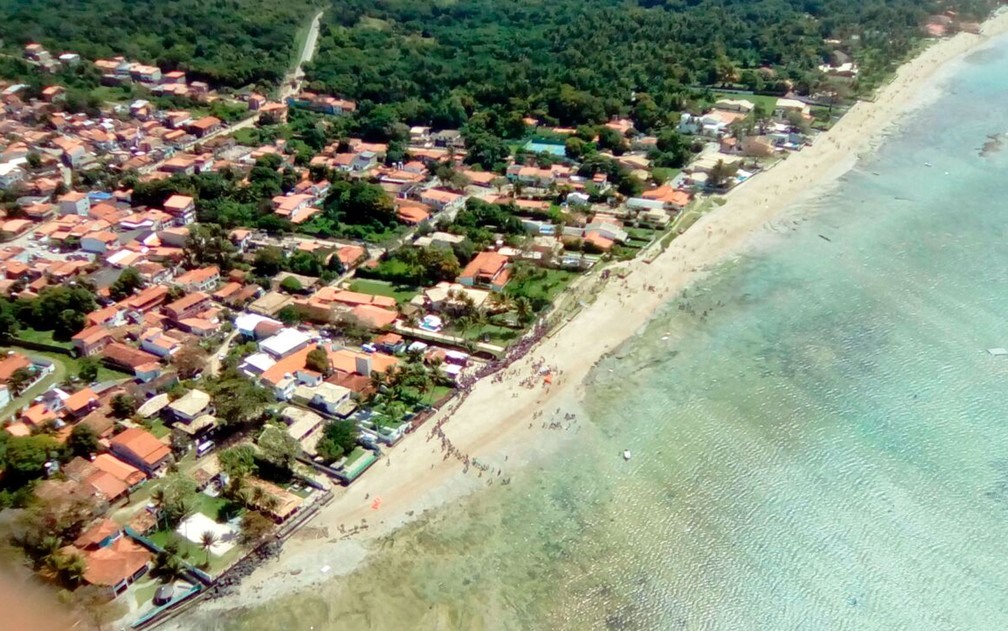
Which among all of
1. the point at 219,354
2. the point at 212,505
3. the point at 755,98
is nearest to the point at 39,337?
the point at 219,354

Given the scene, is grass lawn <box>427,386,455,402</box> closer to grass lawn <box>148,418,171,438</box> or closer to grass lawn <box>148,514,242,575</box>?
grass lawn <box>148,514,242,575</box>

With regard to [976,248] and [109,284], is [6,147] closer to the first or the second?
[109,284]

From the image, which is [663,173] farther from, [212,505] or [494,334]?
[212,505]

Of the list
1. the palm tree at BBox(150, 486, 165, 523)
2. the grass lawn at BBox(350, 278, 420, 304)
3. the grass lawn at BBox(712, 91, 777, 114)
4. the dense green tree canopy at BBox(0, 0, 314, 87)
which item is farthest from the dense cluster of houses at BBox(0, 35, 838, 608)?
the dense green tree canopy at BBox(0, 0, 314, 87)

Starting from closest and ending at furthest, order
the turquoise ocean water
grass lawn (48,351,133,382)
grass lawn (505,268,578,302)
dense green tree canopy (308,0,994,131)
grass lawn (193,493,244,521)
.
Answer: the turquoise ocean water → grass lawn (193,493,244,521) → grass lawn (48,351,133,382) → grass lawn (505,268,578,302) → dense green tree canopy (308,0,994,131)

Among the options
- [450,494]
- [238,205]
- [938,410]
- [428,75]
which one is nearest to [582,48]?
[428,75]

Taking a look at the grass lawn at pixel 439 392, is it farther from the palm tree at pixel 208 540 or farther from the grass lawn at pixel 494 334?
the palm tree at pixel 208 540
